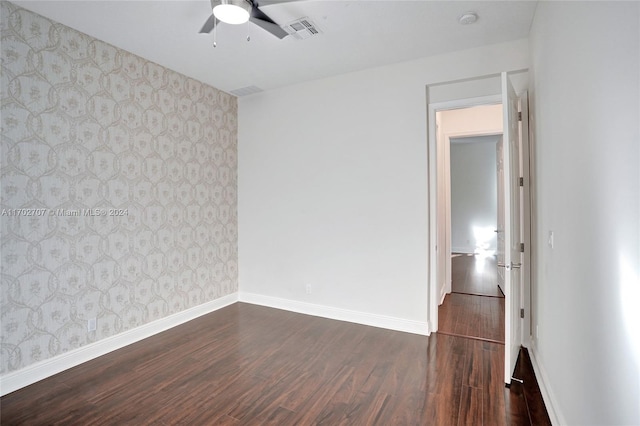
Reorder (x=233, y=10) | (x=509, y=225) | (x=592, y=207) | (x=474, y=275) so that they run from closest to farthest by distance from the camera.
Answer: (x=592, y=207) < (x=233, y=10) < (x=509, y=225) < (x=474, y=275)

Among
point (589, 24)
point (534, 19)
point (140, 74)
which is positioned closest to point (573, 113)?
point (589, 24)

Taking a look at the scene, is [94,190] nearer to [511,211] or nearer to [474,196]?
[511,211]

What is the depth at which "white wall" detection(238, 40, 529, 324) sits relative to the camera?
350 centimetres

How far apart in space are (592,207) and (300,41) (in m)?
2.63

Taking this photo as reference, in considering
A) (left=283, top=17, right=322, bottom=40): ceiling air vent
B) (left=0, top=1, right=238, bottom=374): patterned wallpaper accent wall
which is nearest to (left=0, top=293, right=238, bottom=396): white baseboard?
(left=0, top=1, right=238, bottom=374): patterned wallpaper accent wall

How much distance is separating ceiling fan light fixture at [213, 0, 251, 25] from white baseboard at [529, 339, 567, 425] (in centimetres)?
304

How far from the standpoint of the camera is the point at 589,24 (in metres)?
1.40

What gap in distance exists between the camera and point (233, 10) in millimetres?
2047

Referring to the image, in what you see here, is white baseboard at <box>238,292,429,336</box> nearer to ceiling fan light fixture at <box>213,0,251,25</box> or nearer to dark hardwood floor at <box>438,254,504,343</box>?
dark hardwood floor at <box>438,254,504,343</box>

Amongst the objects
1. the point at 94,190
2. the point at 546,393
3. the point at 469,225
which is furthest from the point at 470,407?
the point at 469,225

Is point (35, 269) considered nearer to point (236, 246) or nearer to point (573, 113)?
point (236, 246)

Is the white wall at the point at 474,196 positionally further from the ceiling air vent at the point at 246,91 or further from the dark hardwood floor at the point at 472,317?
the ceiling air vent at the point at 246,91

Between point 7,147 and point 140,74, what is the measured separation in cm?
140

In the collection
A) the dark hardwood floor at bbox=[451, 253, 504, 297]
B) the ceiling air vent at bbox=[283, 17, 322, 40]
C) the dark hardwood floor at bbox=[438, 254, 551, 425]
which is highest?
the ceiling air vent at bbox=[283, 17, 322, 40]
